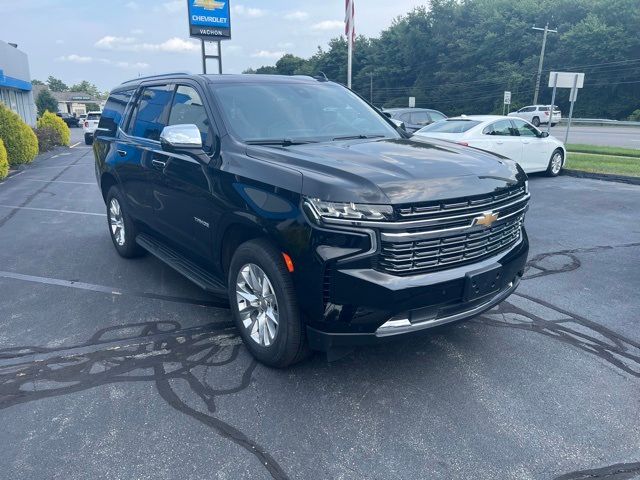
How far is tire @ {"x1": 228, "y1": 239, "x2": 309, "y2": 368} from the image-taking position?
3.22 m

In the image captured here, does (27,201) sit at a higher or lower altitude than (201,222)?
lower

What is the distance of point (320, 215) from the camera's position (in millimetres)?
2990

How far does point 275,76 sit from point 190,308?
2351 millimetres

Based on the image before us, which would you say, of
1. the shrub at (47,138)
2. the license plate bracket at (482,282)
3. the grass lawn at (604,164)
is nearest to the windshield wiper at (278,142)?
the license plate bracket at (482,282)

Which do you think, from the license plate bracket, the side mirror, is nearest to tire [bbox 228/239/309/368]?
the side mirror

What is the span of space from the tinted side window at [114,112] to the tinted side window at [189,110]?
1.37 meters

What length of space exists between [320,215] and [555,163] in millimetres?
11815

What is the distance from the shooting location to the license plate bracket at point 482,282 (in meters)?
3.21

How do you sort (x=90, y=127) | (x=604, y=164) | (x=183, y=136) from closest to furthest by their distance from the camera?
(x=183, y=136)
(x=604, y=164)
(x=90, y=127)

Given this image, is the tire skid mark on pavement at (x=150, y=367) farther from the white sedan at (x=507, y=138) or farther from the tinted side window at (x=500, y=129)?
the tinted side window at (x=500, y=129)

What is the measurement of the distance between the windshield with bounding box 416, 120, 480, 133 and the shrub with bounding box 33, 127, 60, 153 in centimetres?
A: 1766

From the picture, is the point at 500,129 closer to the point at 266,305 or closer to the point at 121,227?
the point at 121,227

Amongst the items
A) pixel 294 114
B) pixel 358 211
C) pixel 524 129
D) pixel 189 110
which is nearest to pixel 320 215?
pixel 358 211

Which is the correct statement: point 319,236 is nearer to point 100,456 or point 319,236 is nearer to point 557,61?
point 100,456
